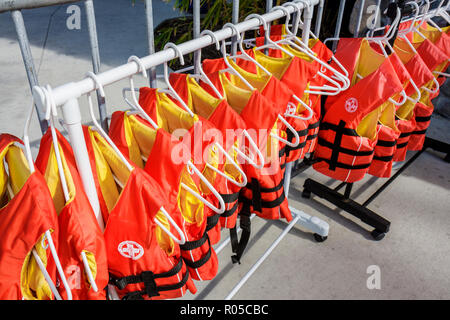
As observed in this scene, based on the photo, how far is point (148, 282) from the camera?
0.92 m

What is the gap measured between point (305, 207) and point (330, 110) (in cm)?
87

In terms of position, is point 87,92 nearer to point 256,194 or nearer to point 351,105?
point 256,194

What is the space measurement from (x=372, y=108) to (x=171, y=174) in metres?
0.94

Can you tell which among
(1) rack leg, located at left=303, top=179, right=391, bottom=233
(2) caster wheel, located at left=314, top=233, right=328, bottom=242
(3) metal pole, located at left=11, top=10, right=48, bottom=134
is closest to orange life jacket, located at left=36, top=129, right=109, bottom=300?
(3) metal pole, located at left=11, top=10, right=48, bottom=134

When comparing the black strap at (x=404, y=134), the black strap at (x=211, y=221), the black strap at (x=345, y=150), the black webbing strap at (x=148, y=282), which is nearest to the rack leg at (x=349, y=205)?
the black strap at (x=404, y=134)

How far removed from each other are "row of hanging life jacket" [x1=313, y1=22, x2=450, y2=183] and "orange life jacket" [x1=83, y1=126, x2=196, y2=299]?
0.94 m

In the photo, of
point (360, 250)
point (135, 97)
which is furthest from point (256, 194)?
point (360, 250)

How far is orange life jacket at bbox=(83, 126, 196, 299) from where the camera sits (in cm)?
81

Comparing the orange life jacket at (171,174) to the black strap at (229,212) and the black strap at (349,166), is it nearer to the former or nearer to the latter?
the black strap at (229,212)

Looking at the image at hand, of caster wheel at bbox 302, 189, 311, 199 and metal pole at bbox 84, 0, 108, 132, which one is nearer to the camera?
metal pole at bbox 84, 0, 108, 132

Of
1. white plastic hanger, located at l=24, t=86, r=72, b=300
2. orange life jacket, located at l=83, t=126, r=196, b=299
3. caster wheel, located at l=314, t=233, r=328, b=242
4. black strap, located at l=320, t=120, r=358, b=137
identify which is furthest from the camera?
caster wheel, located at l=314, t=233, r=328, b=242

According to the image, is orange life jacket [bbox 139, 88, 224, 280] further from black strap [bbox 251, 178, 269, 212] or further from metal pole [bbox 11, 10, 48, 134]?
metal pole [bbox 11, 10, 48, 134]

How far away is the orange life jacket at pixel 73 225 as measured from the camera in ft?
2.46

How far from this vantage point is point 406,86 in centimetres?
157
